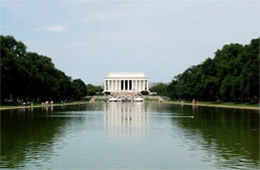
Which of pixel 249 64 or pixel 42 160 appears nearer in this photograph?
pixel 42 160

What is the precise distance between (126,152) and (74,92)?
113 meters

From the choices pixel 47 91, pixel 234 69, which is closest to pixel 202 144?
pixel 234 69

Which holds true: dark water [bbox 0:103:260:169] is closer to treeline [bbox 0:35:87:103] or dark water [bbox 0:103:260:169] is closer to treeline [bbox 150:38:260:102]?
treeline [bbox 150:38:260:102]

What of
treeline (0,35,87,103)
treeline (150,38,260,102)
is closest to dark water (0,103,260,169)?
treeline (150,38,260,102)

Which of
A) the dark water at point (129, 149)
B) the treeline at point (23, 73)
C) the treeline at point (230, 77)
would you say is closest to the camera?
the dark water at point (129, 149)

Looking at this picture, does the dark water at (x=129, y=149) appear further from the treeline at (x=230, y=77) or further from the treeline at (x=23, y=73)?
the treeline at (x=23, y=73)

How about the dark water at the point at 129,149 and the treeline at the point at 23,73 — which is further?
the treeline at the point at 23,73

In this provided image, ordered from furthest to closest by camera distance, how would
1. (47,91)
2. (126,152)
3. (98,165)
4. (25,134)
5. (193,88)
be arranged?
(193,88) → (47,91) → (25,134) → (126,152) → (98,165)

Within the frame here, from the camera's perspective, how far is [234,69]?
84.4 meters

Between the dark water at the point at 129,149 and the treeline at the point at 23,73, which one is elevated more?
the treeline at the point at 23,73

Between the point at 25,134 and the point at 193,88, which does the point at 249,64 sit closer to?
the point at 193,88

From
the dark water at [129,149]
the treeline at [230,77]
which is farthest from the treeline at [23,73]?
the dark water at [129,149]

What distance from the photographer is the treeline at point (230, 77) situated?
2788 inches

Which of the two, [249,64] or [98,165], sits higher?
[249,64]
